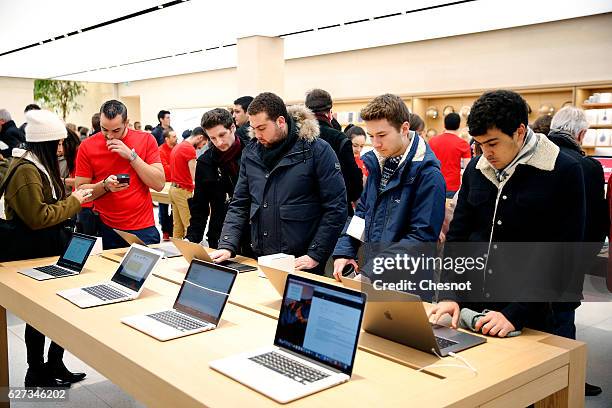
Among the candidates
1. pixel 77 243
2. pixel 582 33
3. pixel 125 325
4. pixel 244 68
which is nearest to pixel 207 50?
pixel 244 68

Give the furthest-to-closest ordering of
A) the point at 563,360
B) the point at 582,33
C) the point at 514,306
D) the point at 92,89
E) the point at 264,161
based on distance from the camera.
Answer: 1. the point at 92,89
2. the point at 582,33
3. the point at 264,161
4. the point at 514,306
5. the point at 563,360

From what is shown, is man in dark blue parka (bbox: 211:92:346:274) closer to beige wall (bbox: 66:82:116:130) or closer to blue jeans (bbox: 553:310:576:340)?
blue jeans (bbox: 553:310:576:340)

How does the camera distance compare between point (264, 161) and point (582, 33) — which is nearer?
point (264, 161)

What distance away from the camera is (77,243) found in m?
2.90

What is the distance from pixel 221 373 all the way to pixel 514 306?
0.96 metres

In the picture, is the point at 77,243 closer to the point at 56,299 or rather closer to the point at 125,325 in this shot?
the point at 56,299

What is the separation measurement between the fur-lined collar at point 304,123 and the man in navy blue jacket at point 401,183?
509mm

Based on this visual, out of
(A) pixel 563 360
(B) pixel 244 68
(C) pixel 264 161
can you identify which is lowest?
(A) pixel 563 360

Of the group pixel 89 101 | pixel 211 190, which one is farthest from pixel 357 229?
pixel 89 101

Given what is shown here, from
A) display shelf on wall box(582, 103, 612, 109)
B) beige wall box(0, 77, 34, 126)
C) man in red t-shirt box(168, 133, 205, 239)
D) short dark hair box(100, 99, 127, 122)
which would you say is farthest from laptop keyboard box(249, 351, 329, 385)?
beige wall box(0, 77, 34, 126)

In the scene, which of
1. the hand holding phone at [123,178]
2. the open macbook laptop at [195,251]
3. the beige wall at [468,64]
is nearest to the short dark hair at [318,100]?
the hand holding phone at [123,178]

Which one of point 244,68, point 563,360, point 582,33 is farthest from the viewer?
point 244,68

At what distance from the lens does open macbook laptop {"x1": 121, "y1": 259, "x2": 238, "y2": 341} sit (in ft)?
6.41

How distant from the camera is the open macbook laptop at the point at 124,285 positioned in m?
2.31
